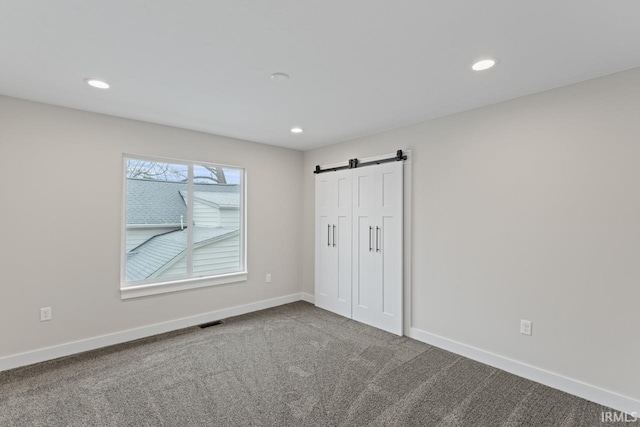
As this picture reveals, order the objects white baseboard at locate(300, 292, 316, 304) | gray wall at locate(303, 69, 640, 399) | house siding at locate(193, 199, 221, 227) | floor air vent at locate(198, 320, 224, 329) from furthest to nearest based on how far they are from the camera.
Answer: white baseboard at locate(300, 292, 316, 304) → house siding at locate(193, 199, 221, 227) → floor air vent at locate(198, 320, 224, 329) → gray wall at locate(303, 69, 640, 399)

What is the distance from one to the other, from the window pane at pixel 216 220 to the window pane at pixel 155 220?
17cm

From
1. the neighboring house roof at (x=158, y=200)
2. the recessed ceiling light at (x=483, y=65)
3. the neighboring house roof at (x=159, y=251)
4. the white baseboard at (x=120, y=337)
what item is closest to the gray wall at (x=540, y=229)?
the recessed ceiling light at (x=483, y=65)

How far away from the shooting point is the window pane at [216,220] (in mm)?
4090

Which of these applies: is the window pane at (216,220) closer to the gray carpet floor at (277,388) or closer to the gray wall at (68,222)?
the gray wall at (68,222)

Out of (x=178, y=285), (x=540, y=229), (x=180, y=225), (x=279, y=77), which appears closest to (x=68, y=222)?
(x=180, y=225)

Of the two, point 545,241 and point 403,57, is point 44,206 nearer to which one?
point 403,57

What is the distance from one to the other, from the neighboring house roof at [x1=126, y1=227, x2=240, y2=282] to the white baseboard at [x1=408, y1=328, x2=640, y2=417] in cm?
293

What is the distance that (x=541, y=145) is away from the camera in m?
2.63

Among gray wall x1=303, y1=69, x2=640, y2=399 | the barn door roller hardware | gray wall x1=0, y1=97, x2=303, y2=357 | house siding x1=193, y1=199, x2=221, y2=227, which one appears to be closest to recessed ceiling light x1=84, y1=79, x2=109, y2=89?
gray wall x1=0, y1=97, x2=303, y2=357

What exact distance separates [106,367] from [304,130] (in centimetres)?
315

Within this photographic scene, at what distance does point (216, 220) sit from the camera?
4254 mm

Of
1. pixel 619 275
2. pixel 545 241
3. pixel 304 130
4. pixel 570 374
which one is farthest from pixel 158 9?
pixel 570 374

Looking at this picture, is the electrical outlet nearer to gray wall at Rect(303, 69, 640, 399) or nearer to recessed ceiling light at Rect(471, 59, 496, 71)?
gray wall at Rect(303, 69, 640, 399)

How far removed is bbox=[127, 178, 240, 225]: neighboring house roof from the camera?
3561mm
